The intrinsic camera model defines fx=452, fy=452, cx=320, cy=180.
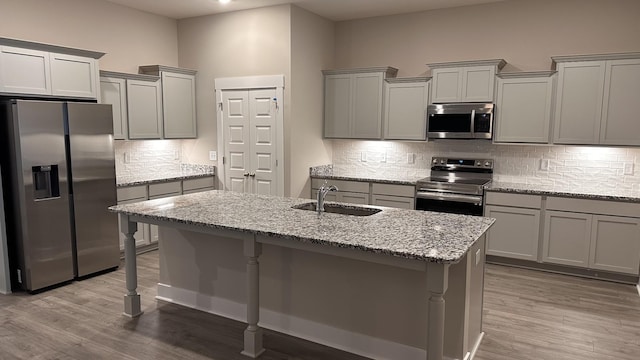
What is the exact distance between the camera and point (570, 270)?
482cm

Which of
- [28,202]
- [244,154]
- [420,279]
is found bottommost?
[420,279]

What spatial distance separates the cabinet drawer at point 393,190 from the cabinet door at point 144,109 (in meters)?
2.86

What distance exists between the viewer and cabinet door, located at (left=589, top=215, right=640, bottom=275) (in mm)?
4457

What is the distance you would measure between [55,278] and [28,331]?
3.15 feet

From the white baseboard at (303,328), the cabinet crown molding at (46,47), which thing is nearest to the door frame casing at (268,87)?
the cabinet crown molding at (46,47)

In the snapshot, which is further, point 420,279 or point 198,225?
point 198,225

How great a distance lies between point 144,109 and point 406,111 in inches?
129

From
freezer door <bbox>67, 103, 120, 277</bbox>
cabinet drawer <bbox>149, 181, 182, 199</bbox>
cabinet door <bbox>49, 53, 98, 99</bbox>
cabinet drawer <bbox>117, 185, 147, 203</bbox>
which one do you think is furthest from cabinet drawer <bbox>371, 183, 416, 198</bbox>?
cabinet door <bbox>49, 53, 98, 99</bbox>

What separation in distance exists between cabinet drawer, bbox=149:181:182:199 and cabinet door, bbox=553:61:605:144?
4507mm

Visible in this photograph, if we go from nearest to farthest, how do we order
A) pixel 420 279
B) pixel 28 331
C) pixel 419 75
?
1. pixel 420 279
2. pixel 28 331
3. pixel 419 75

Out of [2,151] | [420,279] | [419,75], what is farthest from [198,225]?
[419,75]

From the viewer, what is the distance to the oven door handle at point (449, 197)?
5055mm

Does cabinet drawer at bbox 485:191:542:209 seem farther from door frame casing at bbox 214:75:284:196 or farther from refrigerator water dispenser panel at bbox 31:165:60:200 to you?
refrigerator water dispenser panel at bbox 31:165:60:200

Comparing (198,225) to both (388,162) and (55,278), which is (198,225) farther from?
(388,162)
